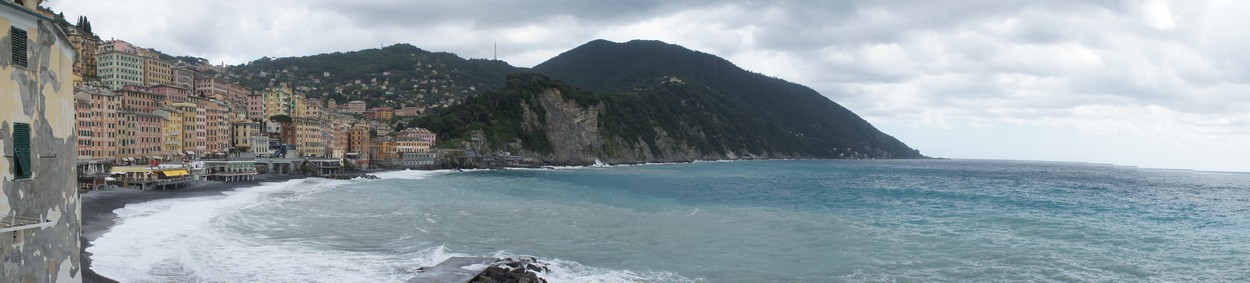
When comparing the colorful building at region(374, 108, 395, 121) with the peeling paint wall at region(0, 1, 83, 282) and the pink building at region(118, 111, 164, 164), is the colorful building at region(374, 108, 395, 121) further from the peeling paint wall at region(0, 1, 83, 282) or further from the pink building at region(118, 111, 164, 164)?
the peeling paint wall at region(0, 1, 83, 282)

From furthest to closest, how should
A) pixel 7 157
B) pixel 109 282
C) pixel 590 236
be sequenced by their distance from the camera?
1. pixel 590 236
2. pixel 109 282
3. pixel 7 157

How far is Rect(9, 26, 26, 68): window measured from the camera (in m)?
7.70

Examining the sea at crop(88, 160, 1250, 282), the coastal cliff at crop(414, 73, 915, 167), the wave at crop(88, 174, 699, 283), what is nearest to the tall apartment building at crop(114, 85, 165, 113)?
the sea at crop(88, 160, 1250, 282)

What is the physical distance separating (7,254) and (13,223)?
34 centimetres

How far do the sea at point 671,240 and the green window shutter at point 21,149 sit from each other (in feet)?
33.2

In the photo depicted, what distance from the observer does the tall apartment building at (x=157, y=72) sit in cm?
8619

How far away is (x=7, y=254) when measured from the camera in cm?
763

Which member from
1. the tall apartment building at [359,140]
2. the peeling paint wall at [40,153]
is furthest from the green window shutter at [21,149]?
the tall apartment building at [359,140]

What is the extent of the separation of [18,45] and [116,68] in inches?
3551

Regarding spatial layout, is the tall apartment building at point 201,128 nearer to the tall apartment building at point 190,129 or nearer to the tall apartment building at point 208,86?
the tall apartment building at point 190,129

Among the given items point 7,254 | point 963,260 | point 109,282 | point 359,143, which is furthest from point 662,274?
point 359,143

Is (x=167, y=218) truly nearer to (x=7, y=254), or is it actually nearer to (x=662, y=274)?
(x=662, y=274)

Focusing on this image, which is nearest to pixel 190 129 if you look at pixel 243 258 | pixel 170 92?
pixel 170 92

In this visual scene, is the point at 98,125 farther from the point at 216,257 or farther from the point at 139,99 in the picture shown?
the point at 216,257
